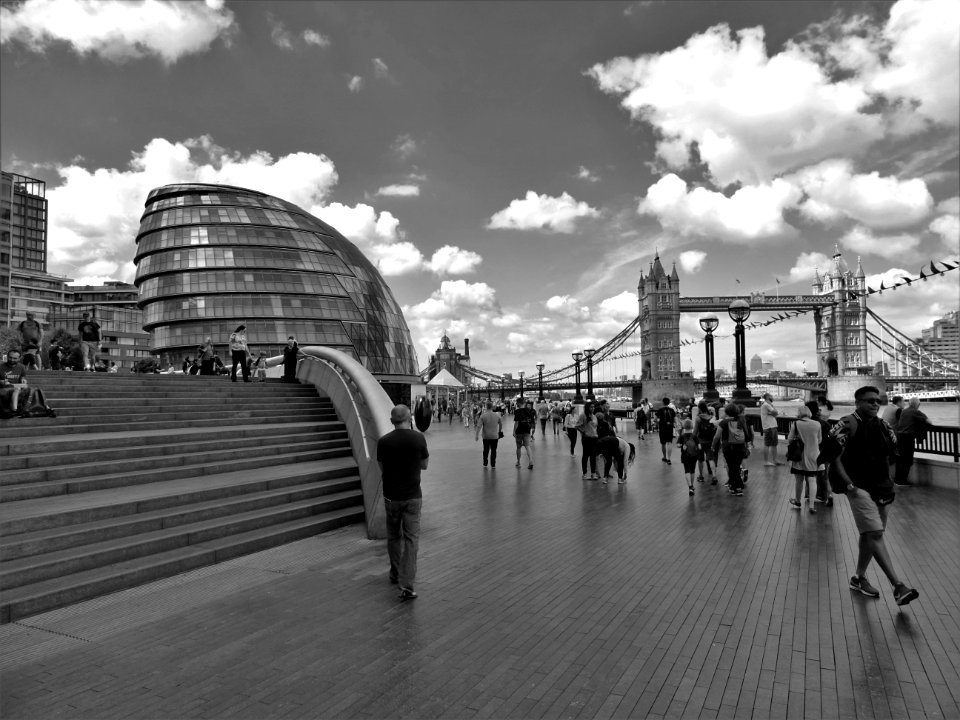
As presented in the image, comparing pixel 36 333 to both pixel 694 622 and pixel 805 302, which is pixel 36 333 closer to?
pixel 694 622

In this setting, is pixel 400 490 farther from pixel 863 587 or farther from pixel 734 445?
pixel 734 445

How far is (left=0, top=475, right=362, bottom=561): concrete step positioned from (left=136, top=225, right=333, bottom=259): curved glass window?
4722cm

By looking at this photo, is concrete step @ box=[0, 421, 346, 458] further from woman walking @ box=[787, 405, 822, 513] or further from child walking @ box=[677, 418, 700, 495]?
woman walking @ box=[787, 405, 822, 513]

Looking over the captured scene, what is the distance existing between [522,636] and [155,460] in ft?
21.3

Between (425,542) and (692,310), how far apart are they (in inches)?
4664

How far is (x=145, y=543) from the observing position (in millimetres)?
6211

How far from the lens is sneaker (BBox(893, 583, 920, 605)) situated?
4.93 m

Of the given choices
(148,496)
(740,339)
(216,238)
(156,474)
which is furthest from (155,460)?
(216,238)

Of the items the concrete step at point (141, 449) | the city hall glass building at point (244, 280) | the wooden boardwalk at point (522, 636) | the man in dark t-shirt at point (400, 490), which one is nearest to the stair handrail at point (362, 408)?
the wooden boardwalk at point (522, 636)

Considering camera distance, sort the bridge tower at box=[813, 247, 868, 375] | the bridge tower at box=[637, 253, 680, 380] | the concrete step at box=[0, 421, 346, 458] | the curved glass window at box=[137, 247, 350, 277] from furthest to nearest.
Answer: the bridge tower at box=[637, 253, 680, 380]
the bridge tower at box=[813, 247, 868, 375]
the curved glass window at box=[137, 247, 350, 277]
the concrete step at box=[0, 421, 346, 458]

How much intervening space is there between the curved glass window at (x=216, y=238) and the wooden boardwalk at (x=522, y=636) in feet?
160

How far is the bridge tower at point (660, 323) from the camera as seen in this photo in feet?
370

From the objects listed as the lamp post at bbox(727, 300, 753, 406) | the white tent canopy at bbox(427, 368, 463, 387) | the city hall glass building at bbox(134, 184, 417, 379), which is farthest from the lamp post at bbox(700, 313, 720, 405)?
the city hall glass building at bbox(134, 184, 417, 379)

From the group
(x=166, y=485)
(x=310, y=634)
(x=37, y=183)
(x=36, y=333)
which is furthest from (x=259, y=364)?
(x=37, y=183)
